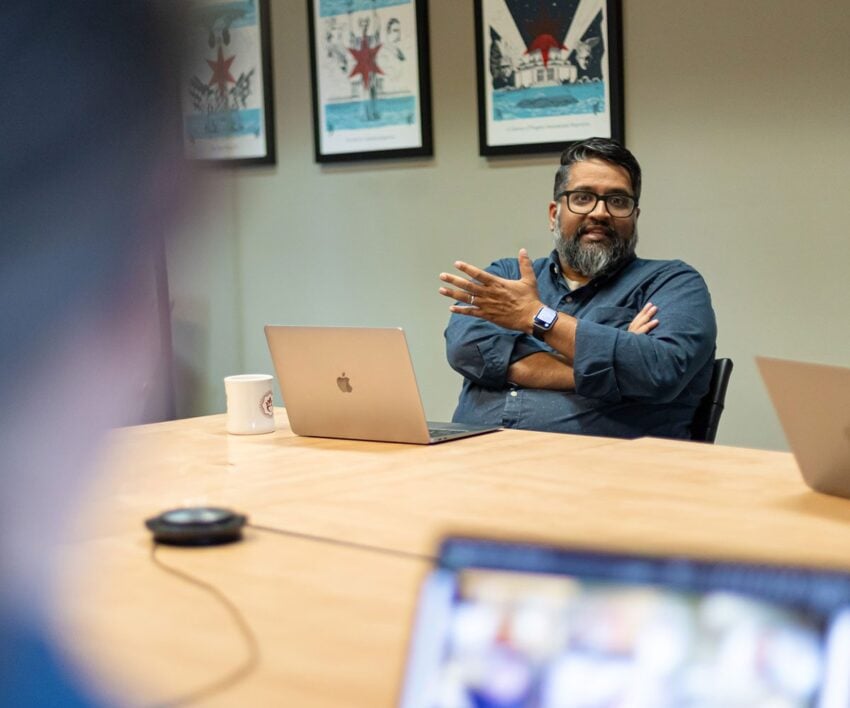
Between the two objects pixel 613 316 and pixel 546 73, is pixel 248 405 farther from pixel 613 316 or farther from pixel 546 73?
pixel 546 73

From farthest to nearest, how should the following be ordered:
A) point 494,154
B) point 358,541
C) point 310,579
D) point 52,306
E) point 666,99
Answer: point 494,154 < point 666,99 < point 358,541 < point 310,579 < point 52,306

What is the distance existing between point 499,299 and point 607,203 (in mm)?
532

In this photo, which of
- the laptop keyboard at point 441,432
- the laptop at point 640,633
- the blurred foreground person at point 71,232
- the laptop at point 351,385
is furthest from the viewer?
the laptop keyboard at point 441,432

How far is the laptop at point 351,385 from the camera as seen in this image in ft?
7.22

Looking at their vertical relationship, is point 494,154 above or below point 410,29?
below

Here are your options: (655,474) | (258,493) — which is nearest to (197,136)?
(258,493)

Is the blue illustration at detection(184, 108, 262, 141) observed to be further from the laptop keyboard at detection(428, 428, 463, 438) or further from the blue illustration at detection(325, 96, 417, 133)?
the blue illustration at detection(325, 96, 417, 133)

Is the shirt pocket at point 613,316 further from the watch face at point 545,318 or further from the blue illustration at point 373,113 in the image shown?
the blue illustration at point 373,113

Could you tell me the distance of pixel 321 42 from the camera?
435 centimetres

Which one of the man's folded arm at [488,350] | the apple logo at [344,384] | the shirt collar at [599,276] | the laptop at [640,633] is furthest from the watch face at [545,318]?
the laptop at [640,633]

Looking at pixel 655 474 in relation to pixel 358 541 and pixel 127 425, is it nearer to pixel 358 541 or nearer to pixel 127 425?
pixel 358 541

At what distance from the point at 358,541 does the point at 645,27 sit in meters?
2.68

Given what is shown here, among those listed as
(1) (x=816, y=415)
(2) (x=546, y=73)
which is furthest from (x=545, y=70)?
(1) (x=816, y=415)

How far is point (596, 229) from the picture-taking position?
10.2 feet
